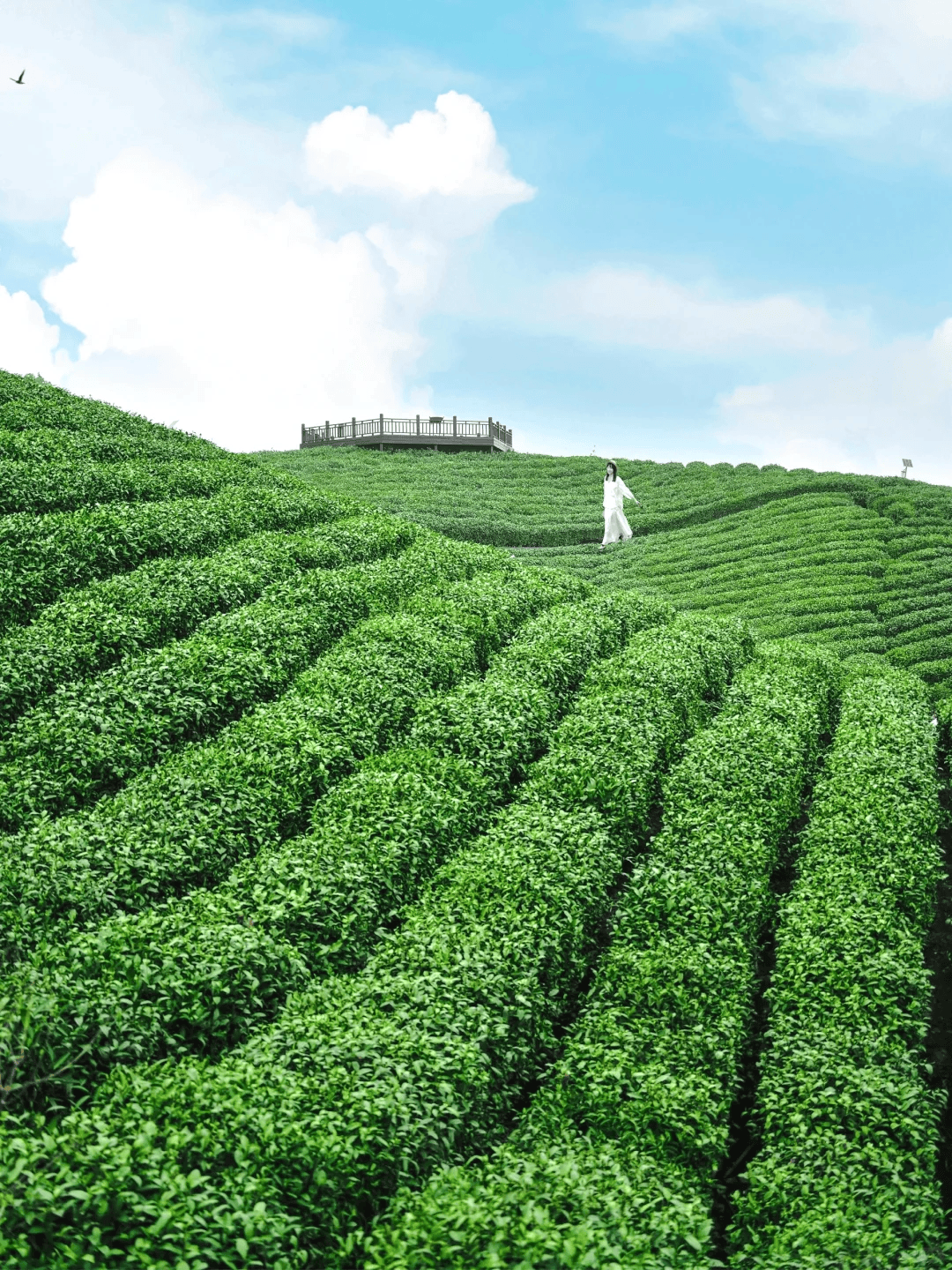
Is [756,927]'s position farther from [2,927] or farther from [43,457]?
[43,457]

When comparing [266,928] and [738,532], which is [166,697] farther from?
[738,532]

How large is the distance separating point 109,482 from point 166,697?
7633 millimetres

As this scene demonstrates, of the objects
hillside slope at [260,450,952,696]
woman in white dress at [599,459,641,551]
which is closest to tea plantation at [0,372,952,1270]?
hillside slope at [260,450,952,696]

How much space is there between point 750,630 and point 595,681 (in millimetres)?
6289

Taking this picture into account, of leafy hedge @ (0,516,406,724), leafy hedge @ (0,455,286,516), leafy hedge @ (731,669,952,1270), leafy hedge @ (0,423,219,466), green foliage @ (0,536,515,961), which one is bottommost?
leafy hedge @ (731,669,952,1270)

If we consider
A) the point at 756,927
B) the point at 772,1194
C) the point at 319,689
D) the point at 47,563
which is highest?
the point at 47,563

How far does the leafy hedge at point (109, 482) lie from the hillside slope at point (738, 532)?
1104 centimetres

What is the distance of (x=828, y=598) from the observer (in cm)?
2486

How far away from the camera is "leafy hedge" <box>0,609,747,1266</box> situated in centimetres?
621

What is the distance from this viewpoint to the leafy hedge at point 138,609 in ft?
47.3

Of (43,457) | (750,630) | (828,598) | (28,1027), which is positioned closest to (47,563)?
(43,457)

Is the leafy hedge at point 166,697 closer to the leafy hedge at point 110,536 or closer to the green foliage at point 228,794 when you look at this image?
the green foliage at point 228,794

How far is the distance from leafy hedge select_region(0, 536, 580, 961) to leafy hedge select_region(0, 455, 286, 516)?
538 centimetres

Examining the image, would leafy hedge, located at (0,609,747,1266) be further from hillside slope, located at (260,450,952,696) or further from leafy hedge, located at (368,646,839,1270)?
hillside slope, located at (260,450,952,696)
